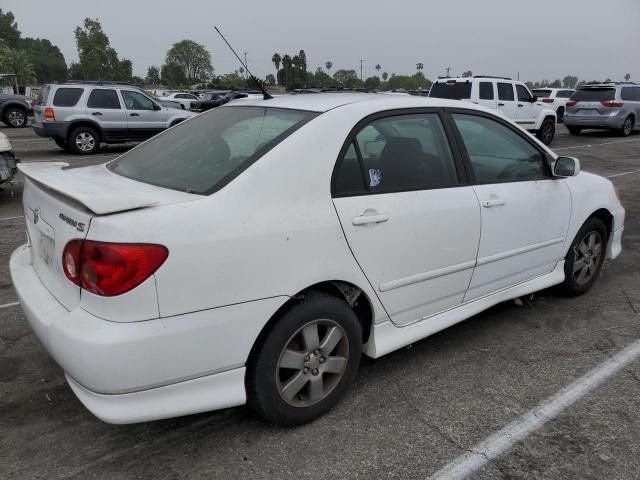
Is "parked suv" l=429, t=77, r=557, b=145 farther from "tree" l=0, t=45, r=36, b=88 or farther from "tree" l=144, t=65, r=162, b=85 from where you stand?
"tree" l=144, t=65, r=162, b=85

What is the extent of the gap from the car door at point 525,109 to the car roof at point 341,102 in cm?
1410

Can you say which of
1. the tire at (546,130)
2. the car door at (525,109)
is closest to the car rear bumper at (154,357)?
the car door at (525,109)

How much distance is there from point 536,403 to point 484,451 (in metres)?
0.57

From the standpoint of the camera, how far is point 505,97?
624 inches

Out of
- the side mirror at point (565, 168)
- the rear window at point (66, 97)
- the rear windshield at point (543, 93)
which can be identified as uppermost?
the rear window at point (66, 97)

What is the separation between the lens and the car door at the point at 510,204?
3.30 meters

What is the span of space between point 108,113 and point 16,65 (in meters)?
83.1

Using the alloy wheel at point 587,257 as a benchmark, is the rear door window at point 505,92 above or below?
above

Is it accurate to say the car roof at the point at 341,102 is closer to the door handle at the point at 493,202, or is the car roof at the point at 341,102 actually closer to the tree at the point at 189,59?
the door handle at the point at 493,202

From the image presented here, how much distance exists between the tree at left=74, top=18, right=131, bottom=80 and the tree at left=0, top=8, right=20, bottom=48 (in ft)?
118

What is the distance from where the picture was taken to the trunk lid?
7.09ft

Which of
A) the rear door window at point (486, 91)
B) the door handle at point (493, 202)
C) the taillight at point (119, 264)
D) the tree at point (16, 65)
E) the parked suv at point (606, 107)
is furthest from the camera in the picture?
the tree at point (16, 65)

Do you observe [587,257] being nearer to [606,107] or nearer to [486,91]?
[486,91]

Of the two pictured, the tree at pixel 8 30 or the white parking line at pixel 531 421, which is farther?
the tree at pixel 8 30
